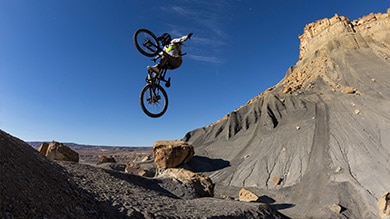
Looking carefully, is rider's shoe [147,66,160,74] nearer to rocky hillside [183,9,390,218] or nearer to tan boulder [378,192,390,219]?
rocky hillside [183,9,390,218]

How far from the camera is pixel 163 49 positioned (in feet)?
31.5

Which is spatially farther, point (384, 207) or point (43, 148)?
point (384, 207)

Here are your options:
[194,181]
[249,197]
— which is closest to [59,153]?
[194,181]

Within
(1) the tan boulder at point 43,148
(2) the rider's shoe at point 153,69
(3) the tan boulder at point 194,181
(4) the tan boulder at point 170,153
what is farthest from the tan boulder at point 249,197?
(2) the rider's shoe at point 153,69

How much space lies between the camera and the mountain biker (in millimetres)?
9422

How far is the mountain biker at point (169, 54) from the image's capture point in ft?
30.9

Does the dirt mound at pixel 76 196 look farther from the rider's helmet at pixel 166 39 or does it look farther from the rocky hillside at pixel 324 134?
the rocky hillside at pixel 324 134

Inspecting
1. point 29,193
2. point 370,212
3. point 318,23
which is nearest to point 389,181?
point 370,212

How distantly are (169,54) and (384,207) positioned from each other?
21.4 metres

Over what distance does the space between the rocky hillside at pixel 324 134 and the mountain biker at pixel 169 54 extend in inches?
764

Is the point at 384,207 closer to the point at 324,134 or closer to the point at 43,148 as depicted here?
the point at 324,134

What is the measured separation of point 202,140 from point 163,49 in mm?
41548

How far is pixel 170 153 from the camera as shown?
108ft

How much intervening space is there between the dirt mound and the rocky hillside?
15.8 metres
